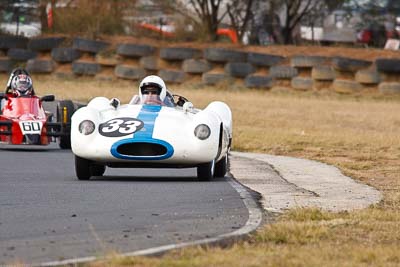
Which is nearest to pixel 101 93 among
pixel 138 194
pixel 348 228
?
pixel 138 194

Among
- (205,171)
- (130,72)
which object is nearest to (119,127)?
(205,171)

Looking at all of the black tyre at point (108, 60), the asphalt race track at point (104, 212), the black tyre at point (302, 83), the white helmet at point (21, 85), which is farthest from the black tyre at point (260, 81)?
the asphalt race track at point (104, 212)

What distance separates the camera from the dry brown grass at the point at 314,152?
26.8ft

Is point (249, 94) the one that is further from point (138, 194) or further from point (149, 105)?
point (138, 194)

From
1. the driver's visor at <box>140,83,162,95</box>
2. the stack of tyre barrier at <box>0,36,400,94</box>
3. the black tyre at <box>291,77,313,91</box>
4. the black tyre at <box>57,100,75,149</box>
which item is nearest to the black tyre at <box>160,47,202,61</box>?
the stack of tyre barrier at <box>0,36,400,94</box>

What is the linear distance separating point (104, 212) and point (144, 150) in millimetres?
3149

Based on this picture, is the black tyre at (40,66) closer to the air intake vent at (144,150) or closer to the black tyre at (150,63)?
the black tyre at (150,63)

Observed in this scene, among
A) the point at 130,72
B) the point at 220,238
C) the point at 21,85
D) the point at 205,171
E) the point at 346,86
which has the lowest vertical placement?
the point at 346,86

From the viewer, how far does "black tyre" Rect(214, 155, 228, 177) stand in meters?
14.8

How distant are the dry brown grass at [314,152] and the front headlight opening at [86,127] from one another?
3142 millimetres

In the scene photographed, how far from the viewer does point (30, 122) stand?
18.5 meters

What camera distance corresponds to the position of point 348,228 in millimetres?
9711

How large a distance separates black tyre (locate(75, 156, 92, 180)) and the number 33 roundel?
17.6 inches

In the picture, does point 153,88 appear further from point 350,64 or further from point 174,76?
point 174,76
